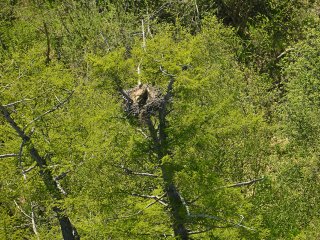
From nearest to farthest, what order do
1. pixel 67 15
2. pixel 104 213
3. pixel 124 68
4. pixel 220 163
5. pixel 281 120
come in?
pixel 124 68 < pixel 104 213 < pixel 220 163 < pixel 281 120 < pixel 67 15

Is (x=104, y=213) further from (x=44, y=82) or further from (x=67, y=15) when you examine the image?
(x=67, y=15)

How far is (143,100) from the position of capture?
1755 centimetres

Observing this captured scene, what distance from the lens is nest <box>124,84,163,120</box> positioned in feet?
57.3

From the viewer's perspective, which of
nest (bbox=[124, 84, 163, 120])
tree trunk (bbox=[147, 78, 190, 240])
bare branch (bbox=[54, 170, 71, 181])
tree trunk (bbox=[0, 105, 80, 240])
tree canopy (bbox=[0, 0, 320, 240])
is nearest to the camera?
nest (bbox=[124, 84, 163, 120])

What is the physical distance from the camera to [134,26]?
1624 inches

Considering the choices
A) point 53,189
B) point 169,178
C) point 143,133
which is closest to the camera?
point 169,178

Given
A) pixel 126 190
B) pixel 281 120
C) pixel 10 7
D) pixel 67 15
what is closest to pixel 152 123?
pixel 126 190

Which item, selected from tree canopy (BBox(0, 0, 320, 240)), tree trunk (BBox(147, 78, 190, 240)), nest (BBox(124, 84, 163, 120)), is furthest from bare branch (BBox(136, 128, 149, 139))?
nest (BBox(124, 84, 163, 120))

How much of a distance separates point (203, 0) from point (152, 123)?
86.1 feet

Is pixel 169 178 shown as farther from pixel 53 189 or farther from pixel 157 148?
pixel 53 189

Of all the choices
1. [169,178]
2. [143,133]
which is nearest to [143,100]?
[143,133]

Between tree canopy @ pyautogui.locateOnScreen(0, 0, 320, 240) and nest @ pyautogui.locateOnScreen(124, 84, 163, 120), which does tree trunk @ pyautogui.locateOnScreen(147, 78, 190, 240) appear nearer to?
tree canopy @ pyautogui.locateOnScreen(0, 0, 320, 240)

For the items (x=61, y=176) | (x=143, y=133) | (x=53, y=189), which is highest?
(x=143, y=133)

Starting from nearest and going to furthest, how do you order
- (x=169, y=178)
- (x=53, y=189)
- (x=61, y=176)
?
(x=169, y=178) → (x=53, y=189) → (x=61, y=176)
